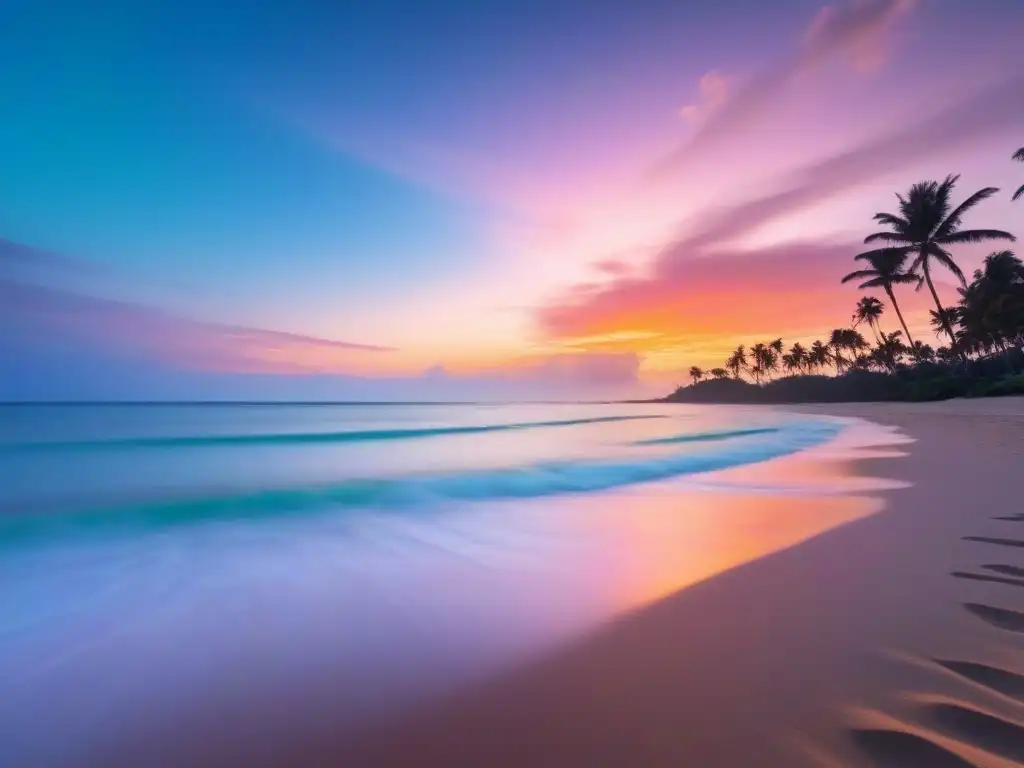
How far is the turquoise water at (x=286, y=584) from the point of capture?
2549 millimetres

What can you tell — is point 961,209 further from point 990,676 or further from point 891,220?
point 990,676

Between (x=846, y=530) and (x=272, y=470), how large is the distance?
11.7 metres

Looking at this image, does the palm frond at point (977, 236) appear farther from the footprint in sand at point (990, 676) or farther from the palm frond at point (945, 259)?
the footprint in sand at point (990, 676)

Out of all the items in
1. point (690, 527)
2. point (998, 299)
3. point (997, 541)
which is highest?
point (998, 299)

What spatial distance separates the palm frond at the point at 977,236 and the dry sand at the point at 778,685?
45547 mm

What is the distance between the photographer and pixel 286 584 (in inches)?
163

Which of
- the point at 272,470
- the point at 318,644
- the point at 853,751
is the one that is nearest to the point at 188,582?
the point at 318,644

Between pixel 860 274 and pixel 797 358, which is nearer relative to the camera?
pixel 860 274

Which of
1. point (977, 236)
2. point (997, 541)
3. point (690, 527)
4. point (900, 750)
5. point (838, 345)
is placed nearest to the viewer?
point (900, 750)

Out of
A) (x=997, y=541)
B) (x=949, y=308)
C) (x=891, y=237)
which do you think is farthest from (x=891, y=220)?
(x=997, y=541)

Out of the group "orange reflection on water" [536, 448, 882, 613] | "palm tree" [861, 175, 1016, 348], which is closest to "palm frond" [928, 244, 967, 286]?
"palm tree" [861, 175, 1016, 348]

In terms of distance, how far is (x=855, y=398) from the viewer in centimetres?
5906

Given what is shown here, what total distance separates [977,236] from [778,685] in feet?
158

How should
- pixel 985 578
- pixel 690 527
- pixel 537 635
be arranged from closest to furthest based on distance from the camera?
pixel 537 635 → pixel 985 578 → pixel 690 527
